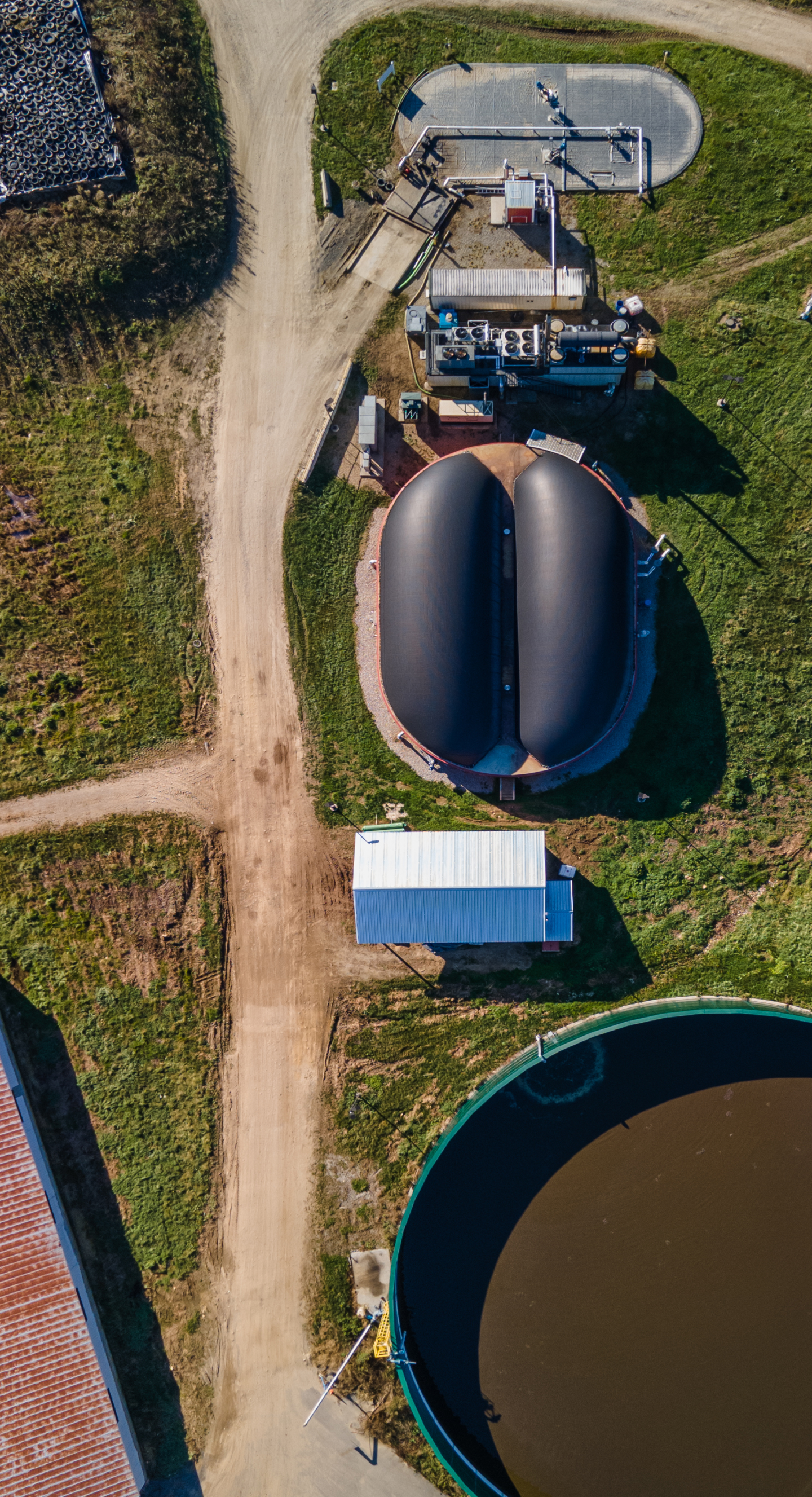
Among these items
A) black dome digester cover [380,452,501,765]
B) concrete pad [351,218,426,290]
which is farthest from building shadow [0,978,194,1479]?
concrete pad [351,218,426,290]

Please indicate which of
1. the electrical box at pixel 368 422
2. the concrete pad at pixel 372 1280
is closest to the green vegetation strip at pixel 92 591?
the electrical box at pixel 368 422

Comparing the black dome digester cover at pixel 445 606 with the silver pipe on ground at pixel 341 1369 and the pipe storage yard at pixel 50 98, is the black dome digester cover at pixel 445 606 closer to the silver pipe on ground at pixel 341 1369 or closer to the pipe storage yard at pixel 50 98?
the pipe storage yard at pixel 50 98

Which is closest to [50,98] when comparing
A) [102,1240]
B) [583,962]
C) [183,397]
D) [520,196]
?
[183,397]

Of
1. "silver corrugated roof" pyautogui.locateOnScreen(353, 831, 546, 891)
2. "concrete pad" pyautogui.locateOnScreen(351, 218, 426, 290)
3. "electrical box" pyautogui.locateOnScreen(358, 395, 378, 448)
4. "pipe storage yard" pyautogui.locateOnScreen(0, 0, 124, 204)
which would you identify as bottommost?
"silver corrugated roof" pyautogui.locateOnScreen(353, 831, 546, 891)

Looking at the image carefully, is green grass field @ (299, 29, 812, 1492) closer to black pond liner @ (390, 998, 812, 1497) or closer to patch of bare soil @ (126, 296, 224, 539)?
black pond liner @ (390, 998, 812, 1497)

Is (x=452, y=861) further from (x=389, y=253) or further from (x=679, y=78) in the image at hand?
(x=679, y=78)

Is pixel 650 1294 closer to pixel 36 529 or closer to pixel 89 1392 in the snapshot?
pixel 89 1392
